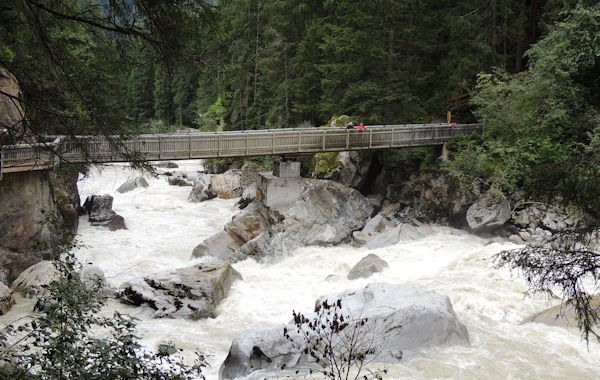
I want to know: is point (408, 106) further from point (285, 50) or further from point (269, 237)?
point (269, 237)

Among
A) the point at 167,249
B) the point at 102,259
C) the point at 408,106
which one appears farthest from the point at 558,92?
the point at 102,259

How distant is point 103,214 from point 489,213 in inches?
671

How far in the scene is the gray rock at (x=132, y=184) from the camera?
90.6ft

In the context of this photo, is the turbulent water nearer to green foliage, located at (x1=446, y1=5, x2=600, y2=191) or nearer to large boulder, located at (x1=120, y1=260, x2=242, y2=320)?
large boulder, located at (x1=120, y1=260, x2=242, y2=320)

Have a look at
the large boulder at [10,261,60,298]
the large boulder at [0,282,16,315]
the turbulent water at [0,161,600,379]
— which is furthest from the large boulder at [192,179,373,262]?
the large boulder at [0,282,16,315]

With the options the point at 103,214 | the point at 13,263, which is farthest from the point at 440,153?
the point at 13,263

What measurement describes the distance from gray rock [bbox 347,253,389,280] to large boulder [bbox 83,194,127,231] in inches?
450

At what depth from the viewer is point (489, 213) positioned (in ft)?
60.5

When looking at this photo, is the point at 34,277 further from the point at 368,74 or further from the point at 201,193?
the point at 368,74

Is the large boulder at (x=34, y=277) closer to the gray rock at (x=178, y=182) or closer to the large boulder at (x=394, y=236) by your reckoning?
the large boulder at (x=394, y=236)

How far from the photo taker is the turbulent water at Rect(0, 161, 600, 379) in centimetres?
880

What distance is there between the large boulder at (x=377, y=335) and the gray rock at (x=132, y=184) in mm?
20453

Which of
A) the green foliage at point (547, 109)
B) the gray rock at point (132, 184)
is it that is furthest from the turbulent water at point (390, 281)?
the gray rock at point (132, 184)

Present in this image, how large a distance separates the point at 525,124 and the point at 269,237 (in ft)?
37.6
